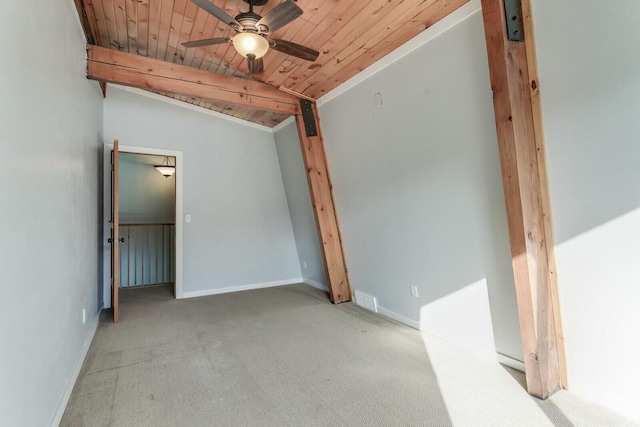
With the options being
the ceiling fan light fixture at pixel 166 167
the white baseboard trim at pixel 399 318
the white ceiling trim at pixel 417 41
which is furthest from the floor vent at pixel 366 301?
the ceiling fan light fixture at pixel 166 167

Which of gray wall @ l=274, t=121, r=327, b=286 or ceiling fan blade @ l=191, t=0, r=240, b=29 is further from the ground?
ceiling fan blade @ l=191, t=0, r=240, b=29

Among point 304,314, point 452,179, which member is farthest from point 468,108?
point 304,314

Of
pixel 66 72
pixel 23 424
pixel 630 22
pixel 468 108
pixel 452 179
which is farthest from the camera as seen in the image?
pixel 452 179

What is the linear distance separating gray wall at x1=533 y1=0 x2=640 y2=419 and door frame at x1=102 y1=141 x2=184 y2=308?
14.0 ft

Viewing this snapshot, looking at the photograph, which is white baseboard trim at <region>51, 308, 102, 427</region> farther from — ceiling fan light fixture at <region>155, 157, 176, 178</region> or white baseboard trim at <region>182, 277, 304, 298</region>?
ceiling fan light fixture at <region>155, 157, 176, 178</region>

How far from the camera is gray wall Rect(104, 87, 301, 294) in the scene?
4266 millimetres

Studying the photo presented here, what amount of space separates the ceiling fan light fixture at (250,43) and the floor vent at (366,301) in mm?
2718

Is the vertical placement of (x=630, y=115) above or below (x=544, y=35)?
below

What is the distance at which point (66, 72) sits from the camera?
2.09 meters

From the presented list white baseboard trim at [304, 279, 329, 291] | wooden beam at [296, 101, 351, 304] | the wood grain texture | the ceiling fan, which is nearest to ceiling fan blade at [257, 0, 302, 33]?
the ceiling fan

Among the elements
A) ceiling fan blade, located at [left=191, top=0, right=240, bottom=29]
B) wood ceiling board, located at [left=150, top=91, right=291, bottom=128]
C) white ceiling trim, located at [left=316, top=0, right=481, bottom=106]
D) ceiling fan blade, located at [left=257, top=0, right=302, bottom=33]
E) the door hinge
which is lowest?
the door hinge

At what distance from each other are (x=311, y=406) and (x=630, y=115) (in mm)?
2312

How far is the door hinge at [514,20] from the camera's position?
184 centimetres

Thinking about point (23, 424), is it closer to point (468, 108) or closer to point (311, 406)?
point (311, 406)
